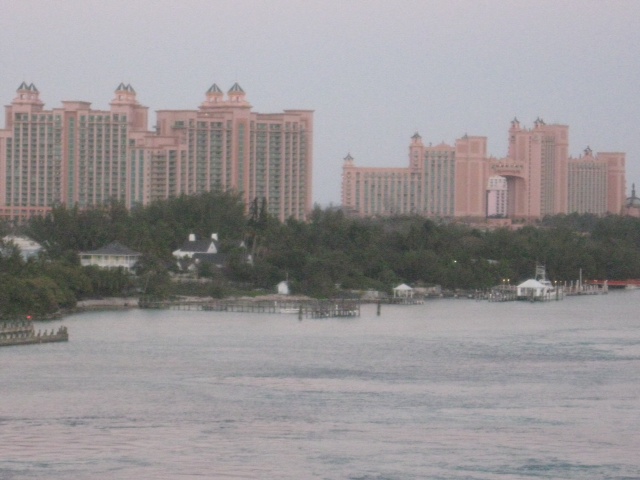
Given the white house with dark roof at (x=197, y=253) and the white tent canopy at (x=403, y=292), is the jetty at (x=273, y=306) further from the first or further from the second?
the white house with dark roof at (x=197, y=253)

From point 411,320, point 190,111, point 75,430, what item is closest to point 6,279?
point 411,320

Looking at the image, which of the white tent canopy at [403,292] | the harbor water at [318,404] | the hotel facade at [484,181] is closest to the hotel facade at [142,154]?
the hotel facade at [484,181]

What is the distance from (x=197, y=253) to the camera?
4750 centimetres

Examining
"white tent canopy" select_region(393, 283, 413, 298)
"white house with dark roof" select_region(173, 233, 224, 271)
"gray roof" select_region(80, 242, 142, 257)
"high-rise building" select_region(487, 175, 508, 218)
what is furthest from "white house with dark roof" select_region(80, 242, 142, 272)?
"high-rise building" select_region(487, 175, 508, 218)

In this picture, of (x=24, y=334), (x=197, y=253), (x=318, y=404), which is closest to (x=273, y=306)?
(x=197, y=253)

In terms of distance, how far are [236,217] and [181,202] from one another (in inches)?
75.5

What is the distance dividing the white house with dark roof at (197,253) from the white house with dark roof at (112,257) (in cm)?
164

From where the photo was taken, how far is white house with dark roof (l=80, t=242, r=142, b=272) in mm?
43581

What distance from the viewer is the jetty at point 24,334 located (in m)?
28.1

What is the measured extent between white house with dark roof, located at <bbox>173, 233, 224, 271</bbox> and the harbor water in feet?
37.5

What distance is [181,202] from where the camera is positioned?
2185 inches

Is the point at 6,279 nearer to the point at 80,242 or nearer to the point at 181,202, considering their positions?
the point at 80,242

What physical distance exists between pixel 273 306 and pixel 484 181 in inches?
2363

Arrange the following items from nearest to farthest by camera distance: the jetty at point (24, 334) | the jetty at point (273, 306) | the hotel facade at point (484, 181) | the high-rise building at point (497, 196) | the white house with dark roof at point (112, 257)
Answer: the jetty at point (24, 334) → the jetty at point (273, 306) → the white house with dark roof at point (112, 257) → the hotel facade at point (484, 181) → the high-rise building at point (497, 196)
